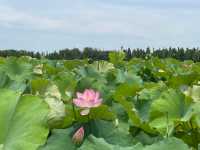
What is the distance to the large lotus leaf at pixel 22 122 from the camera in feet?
3.57

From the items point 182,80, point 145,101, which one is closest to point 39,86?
point 145,101

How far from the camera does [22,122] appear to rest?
1.11 meters

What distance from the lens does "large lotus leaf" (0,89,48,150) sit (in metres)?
1.09

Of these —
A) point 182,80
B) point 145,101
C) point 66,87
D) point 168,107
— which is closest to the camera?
point 168,107

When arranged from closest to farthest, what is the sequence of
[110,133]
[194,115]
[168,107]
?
[110,133] → [194,115] → [168,107]

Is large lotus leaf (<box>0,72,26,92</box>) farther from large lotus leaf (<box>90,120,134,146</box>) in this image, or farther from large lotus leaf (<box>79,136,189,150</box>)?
large lotus leaf (<box>79,136,189,150</box>)

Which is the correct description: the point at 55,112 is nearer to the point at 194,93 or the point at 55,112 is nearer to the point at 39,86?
the point at 39,86

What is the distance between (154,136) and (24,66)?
7.36 ft

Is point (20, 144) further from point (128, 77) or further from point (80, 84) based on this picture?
point (128, 77)

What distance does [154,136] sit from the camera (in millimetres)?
1637

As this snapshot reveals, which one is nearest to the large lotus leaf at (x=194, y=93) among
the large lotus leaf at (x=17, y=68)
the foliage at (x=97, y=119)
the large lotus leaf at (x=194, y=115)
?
the foliage at (x=97, y=119)

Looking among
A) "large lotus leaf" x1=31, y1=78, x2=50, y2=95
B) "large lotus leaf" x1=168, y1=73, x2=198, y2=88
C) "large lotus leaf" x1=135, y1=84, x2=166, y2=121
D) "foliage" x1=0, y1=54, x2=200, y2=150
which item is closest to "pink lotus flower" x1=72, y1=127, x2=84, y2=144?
"foliage" x1=0, y1=54, x2=200, y2=150

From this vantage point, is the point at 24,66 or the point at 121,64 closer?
the point at 24,66

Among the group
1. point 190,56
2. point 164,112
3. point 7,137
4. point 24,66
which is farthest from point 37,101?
point 190,56
